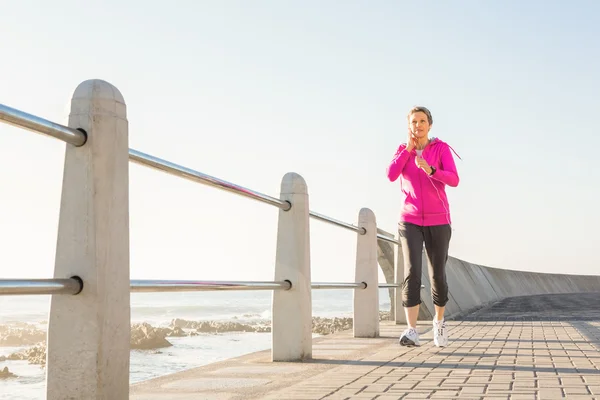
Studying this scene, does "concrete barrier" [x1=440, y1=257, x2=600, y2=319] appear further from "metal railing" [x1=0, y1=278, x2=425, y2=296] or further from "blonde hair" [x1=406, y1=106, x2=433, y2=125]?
"metal railing" [x1=0, y1=278, x2=425, y2=296]

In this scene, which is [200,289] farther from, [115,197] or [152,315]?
[152,315]

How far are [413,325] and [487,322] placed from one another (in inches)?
155

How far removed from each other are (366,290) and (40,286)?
4.95 meters

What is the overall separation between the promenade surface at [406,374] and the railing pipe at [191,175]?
3.39ft

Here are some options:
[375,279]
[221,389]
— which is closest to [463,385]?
[221,389]

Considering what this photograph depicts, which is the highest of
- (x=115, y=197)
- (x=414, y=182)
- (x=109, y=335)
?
(x=414, y=182)

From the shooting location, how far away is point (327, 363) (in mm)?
4879

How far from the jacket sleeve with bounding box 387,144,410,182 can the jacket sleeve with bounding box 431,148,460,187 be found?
0.28m

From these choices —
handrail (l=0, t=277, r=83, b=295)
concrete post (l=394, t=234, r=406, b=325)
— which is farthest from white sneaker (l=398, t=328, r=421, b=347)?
handrail (l=0, t=277, r=83, b=295)

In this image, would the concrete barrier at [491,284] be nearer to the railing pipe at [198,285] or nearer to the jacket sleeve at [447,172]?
the jacket sleeve at [447,172]

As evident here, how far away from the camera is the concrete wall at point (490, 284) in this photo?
39.1 ft

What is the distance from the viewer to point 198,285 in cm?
360

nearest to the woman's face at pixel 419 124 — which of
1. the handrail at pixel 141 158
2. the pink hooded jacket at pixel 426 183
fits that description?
the pink hooded jacket at pixel 426 183

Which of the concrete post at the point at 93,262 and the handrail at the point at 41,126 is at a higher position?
the handrail at the point at 41,126
